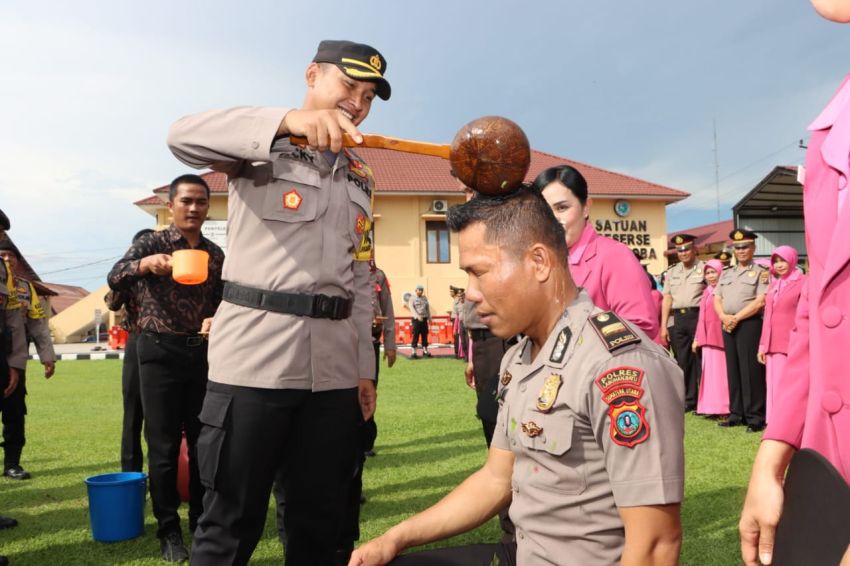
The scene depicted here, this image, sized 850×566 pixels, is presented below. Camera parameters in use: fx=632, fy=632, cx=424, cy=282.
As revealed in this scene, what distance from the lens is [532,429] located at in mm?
1579

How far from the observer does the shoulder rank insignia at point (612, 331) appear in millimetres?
1503

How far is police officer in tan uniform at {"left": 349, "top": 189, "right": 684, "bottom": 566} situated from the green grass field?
7.82ft

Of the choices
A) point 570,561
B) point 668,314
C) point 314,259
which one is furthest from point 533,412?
point 668,314

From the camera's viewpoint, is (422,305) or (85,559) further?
(422,305)

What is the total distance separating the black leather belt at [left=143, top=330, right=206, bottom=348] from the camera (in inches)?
157

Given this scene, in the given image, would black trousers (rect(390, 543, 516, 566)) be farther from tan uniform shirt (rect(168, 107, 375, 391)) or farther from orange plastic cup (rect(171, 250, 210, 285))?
orange plastic cup (rect(171, 250, 210, 285))

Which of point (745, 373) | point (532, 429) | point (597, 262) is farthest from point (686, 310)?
point (532, 429)

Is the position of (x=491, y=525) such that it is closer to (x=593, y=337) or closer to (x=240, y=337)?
(x=240, y=337)

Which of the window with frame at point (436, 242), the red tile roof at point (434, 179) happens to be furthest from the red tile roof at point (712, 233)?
the window with frame at point (436, 242)

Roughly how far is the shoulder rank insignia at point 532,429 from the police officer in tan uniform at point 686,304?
8360mm

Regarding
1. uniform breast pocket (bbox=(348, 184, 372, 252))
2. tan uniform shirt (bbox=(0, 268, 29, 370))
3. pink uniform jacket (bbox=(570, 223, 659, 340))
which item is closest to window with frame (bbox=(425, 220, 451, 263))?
tan uniform shirt (bbox=(0, 268, 29, 370))

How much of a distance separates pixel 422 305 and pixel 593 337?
1848 centimetres

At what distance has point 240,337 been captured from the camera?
8.04 ft

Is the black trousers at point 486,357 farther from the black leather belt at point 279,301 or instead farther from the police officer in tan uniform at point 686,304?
the police officer in tan uniform at point 686,304
